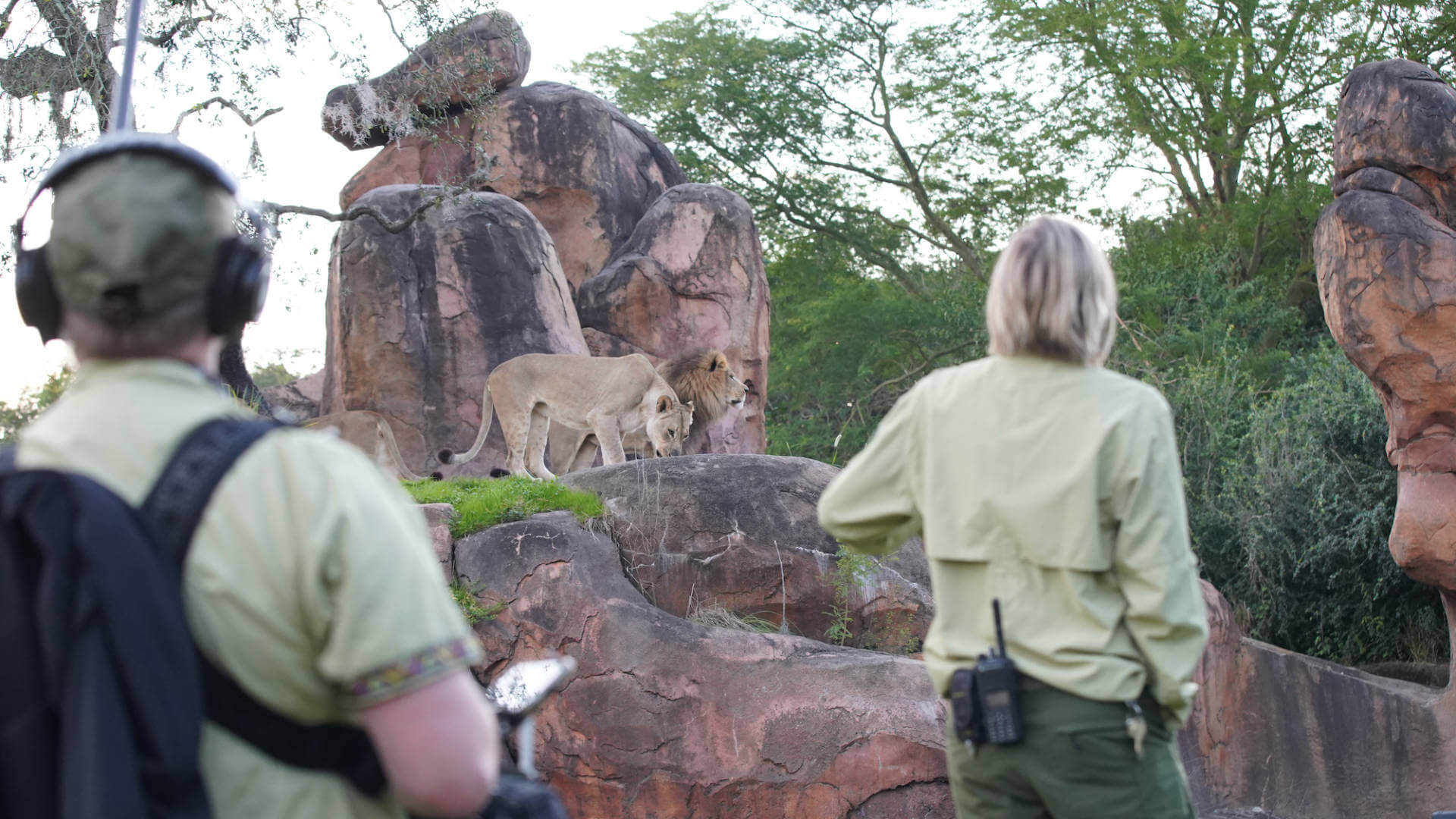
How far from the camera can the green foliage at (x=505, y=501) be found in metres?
7.50

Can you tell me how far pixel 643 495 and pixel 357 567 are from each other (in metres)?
6.52

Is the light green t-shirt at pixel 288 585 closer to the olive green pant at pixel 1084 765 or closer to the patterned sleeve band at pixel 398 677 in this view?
the patterned sleeve band at pixel 398 677

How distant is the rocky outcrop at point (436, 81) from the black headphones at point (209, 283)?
34.5 feet

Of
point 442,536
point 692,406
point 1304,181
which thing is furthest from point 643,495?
point 1304,181

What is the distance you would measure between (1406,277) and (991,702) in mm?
6415

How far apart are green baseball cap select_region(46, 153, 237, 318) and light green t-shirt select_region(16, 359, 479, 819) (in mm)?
146

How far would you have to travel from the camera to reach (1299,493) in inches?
456

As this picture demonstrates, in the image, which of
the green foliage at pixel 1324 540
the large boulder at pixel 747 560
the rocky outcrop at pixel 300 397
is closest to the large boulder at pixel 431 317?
the rocky outcrop at pixel 300 397

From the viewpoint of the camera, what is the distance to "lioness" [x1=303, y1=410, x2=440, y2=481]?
1160 cm

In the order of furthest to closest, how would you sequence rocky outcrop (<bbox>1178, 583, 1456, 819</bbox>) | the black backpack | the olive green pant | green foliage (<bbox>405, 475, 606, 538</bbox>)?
rocky outcrop (<bbox>1178, 583, 1456, 819</bbox>) < green foliage (<bbox>405, 475, 606, 538</bbox>) < the olive green pant < the black backpack

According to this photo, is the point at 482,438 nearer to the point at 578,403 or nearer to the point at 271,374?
the point at 578,403

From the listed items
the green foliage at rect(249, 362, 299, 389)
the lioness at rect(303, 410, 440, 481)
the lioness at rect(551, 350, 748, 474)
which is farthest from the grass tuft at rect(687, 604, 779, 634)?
the green foliage at rect(249, 362, 299, 389)

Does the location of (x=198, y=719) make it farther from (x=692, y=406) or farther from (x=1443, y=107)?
(x=692, y=406)

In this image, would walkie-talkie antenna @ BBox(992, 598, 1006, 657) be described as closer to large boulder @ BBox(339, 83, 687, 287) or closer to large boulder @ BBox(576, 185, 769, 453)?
large boulder @ BBox(576, 185, 769, 453)
